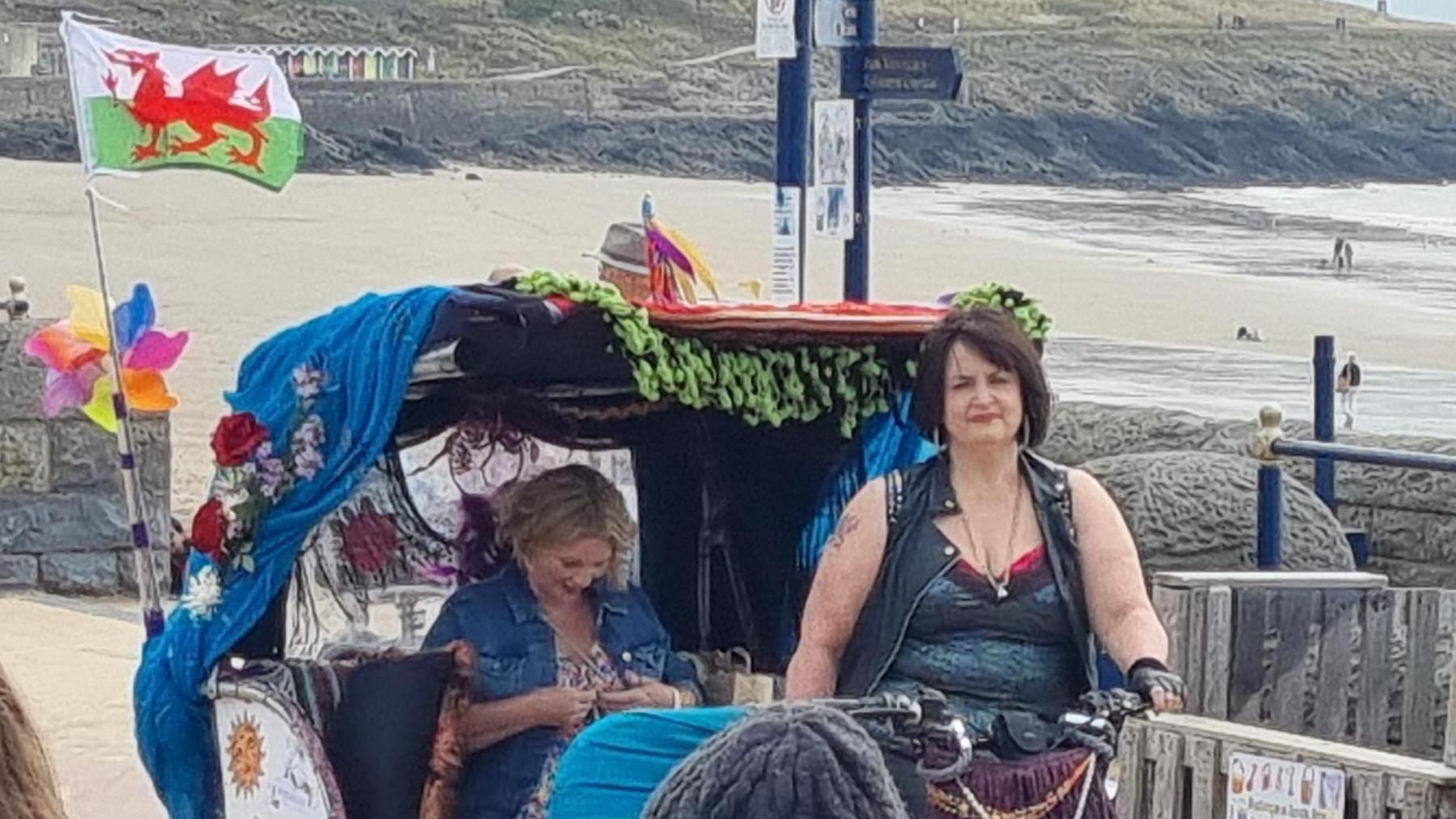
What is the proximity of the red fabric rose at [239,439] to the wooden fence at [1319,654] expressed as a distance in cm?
201

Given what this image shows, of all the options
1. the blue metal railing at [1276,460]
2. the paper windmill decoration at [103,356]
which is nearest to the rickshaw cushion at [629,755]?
the paper windmill decoration at [103,356]

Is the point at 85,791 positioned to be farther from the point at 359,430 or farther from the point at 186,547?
the point at 359,430

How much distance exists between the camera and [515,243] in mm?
34219

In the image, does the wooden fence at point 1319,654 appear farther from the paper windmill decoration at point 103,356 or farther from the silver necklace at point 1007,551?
the paper windmill decoration at point 103,356

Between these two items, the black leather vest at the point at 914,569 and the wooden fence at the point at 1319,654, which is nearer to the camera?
the black leather vest at the point at 914,569

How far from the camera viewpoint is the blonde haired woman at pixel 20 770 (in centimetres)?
261

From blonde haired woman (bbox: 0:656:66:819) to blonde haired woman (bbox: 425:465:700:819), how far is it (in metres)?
3.22

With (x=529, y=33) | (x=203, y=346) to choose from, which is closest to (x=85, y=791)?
(x=203, y=346)

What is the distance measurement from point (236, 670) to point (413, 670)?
0.36m

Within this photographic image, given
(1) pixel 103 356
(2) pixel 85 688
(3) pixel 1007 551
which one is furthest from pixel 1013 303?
(2) pixel 85 688

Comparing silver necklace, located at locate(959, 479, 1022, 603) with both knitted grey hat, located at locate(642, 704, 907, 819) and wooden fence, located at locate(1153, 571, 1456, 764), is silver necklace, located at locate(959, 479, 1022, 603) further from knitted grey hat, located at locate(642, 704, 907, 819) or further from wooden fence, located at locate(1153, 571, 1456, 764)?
knitted grey hat, located at locate(642, 704, 907, 819)

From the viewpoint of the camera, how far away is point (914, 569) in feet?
15.8

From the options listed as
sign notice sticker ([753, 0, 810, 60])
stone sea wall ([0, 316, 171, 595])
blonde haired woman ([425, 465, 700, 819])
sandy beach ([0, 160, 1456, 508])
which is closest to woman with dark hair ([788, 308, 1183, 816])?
blonde haired woman ([425, 465, 700, 819])

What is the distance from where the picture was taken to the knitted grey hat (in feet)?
8.56
